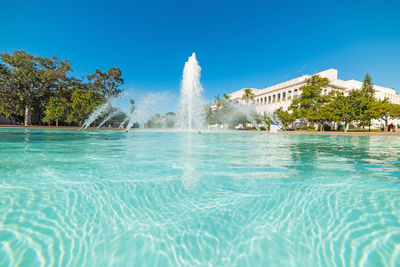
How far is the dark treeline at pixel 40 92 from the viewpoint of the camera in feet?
109

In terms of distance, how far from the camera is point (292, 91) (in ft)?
200

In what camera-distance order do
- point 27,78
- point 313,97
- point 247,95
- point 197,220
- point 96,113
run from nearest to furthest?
point 197,220 < point 27,78 < point 96,113 < point 313,97 < point 247,95

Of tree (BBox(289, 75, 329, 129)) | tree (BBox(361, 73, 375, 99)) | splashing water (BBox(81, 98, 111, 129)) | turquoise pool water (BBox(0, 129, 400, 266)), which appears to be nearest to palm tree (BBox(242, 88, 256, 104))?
tree (BBox(289, 75, 329, 129))

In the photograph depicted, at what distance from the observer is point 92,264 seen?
1686 mm

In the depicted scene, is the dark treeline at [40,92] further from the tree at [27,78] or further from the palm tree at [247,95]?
the palm tree at [247,95]

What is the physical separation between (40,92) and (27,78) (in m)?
3.27

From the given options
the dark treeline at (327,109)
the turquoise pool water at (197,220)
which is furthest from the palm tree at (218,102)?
the turquoise pool water at (197,220)

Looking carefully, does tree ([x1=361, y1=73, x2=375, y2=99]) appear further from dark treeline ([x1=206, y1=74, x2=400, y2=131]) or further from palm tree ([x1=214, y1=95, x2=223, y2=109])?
palm tree ([x1=214, y1=95, x2=223, y2=109])

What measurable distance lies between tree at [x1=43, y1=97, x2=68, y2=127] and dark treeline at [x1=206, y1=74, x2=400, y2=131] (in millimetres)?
34531

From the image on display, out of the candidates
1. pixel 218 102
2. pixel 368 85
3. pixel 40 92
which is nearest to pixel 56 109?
pixel 40 92

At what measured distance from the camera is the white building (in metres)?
59.3

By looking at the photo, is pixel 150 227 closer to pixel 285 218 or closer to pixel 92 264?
pixel 92 264

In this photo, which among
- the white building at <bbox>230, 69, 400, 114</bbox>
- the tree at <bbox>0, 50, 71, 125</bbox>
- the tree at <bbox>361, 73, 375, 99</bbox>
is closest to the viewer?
the tree at <bbox>0, 50, 71, 125</bbox>

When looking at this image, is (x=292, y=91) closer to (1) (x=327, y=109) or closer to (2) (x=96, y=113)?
(1) (x=327, y=109)
